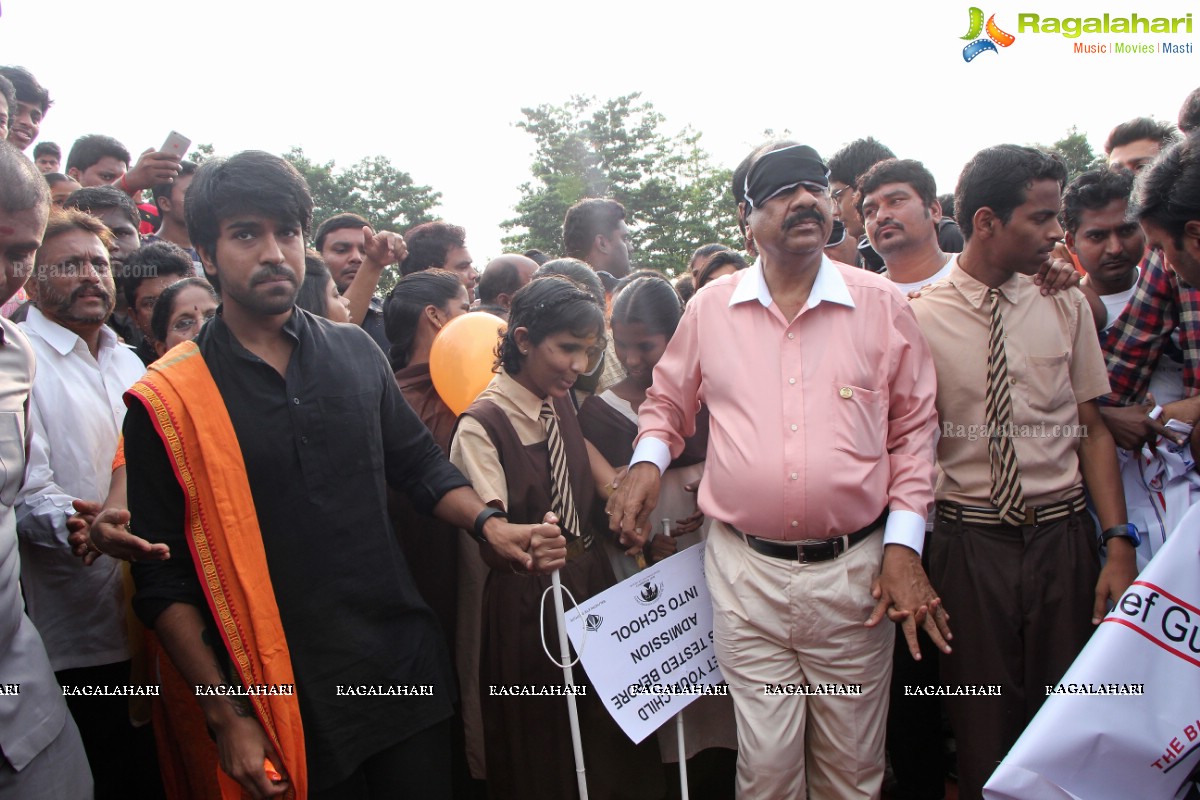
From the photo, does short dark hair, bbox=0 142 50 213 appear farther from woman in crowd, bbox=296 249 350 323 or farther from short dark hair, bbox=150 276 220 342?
woman in crowd, bbox=296 249 350 323

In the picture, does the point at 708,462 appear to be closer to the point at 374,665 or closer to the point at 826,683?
the point at 826,683

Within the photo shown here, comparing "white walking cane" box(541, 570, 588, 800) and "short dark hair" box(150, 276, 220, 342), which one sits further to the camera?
"short dark hair" box(150, 276, 220, 342)

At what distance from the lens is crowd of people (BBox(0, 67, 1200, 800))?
6.95 feet

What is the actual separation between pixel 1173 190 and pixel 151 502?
3.13 metres

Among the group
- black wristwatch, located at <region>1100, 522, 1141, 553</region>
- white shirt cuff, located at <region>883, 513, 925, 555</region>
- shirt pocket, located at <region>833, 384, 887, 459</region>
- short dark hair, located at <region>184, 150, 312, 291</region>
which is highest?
short dark hair, located at <region>184, 150, 312, 291</region>

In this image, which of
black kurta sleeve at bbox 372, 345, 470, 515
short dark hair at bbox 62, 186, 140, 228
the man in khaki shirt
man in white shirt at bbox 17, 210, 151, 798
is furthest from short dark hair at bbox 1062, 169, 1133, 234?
short dark hair at bbox 62, 186, 140, 228

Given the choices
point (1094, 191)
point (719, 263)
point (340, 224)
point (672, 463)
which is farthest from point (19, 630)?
point (1094, 191)

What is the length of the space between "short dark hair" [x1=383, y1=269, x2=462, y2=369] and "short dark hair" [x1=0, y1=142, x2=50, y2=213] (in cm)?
174

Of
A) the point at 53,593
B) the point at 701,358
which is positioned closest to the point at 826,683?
the point at 701,358

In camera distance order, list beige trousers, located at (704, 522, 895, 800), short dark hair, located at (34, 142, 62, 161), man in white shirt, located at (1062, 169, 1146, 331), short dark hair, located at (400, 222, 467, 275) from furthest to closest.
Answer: short dark hair, located at (34, 142, 62, 161), short dark hair, located at (400, 222, 467, 275), man in white shirt, located at (1062, 169, 1146, 331), beige trousers, located at (704, 522, 895, 800)

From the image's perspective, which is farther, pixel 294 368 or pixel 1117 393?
pixel 1117 393

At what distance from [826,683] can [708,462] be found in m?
0.78

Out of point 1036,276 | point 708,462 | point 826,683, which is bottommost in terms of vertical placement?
point 826,683

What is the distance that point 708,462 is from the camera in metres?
2.72
